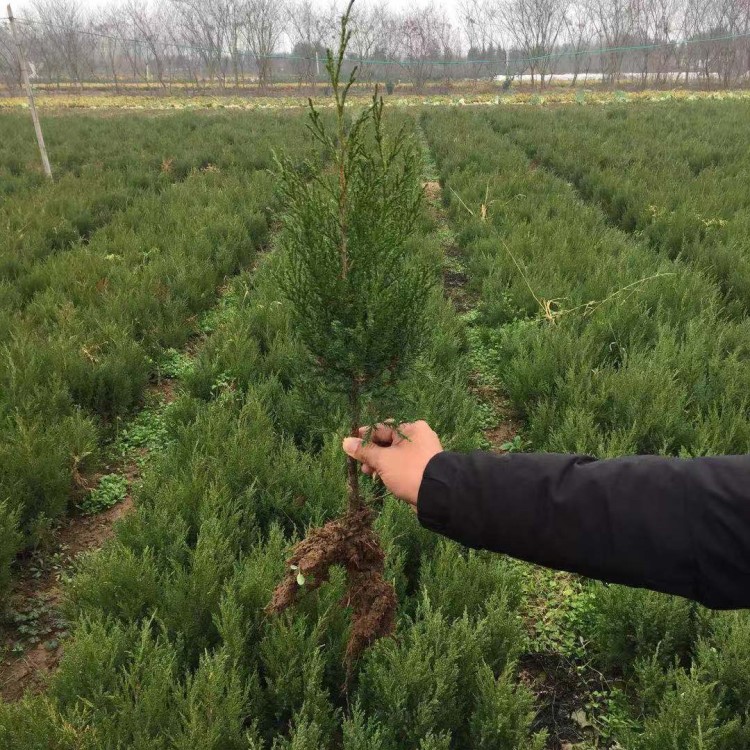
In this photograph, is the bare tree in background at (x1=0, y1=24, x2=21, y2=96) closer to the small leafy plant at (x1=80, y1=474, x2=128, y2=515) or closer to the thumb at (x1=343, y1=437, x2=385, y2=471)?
the small leafy plant at (x1=80, y1=474, x2=128, y2=515)

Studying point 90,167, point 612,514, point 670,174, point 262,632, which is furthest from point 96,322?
point 670,174

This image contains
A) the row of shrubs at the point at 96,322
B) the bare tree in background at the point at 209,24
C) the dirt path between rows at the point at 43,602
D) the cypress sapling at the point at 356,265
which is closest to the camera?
the cypress sapling at the point at 356,265

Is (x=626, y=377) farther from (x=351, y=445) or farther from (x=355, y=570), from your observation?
(x=351, y=445)

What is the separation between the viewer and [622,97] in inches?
1168

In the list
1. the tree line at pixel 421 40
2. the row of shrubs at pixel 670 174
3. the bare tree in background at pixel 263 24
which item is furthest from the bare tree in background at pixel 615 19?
the row of shrubs at pixel 670 174

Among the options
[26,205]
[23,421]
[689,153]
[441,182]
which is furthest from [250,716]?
[689,153]

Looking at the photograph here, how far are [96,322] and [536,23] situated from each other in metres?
59.4

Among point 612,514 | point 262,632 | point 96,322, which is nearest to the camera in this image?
point 612,514

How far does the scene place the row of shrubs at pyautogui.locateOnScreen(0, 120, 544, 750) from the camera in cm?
176

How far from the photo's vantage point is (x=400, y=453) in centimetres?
138

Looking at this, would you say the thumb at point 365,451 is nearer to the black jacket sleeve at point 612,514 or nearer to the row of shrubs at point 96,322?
the black jacket sleeve at point 612,514

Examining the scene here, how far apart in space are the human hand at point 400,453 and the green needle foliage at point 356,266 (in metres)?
0.10

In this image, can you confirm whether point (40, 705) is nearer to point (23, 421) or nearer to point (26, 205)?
point (23, 421)

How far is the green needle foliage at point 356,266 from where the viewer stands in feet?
5.24
